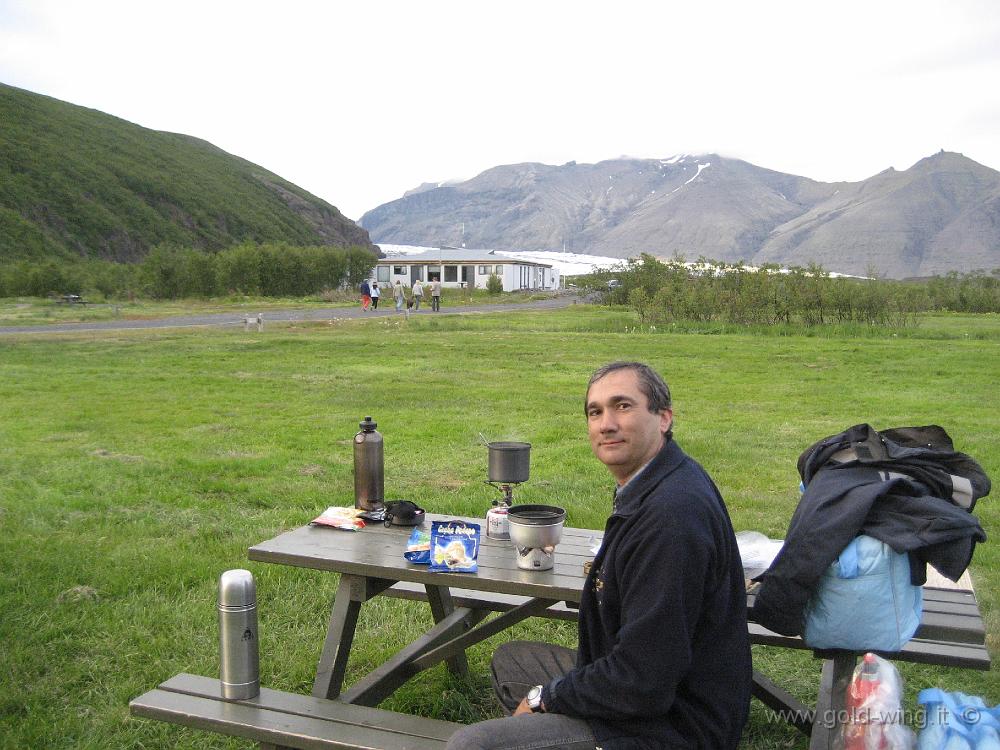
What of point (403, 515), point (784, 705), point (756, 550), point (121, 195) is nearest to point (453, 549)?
point (403, 515)

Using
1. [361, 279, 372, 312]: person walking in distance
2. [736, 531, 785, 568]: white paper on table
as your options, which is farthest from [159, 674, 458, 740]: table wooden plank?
[361, 279, 372, 312]: person walking in distance

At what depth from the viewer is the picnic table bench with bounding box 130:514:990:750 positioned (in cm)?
280

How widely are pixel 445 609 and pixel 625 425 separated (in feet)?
6.25

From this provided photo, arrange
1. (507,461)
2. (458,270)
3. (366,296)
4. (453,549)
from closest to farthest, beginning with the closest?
(453,549) < (507,461) < (366,296) < (458,270)

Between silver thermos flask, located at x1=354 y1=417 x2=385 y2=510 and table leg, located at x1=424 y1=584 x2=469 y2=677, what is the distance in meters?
0.51

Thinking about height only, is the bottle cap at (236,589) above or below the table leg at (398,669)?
above

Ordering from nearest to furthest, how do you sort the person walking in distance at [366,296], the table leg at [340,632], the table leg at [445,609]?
1. the table leg at [340,632]
2. the table leg at [445,609]
3. the person walking in distance at [366,296]

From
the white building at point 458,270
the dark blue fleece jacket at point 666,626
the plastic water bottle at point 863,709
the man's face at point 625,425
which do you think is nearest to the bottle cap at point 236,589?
the dark blue fleece jacket at point 666,626

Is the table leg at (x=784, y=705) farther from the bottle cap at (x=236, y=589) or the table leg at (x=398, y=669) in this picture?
the bottle cap at (x=236, y=589)

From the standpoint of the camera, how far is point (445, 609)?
4.00 meters

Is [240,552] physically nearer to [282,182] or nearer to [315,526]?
[315,526]

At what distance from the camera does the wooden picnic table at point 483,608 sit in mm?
2881

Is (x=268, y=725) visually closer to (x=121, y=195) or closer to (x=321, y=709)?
(x=321, y=709)

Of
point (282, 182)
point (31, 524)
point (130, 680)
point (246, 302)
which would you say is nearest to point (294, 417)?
point (31, 524)
